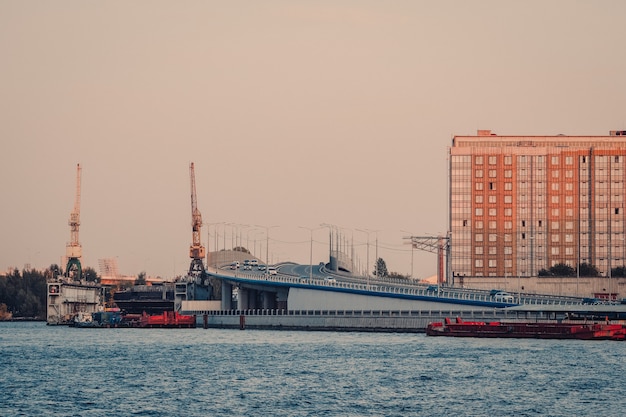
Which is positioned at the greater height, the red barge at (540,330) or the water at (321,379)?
the red barge at (540,330)

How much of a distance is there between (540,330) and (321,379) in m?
62.0

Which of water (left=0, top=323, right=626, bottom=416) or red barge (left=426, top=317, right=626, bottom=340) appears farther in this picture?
red barge (left=426, top=317, right=626, bottom=340)

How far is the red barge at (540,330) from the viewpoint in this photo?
156 metres

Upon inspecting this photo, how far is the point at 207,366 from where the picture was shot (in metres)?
120

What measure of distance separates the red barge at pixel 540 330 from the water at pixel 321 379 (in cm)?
398

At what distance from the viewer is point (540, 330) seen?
159125 millimetres

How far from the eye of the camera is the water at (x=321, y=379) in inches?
3324

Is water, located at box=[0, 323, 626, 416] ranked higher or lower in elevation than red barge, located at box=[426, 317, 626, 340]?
lower

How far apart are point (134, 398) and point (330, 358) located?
41.1 metres

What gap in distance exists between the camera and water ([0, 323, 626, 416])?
277ft

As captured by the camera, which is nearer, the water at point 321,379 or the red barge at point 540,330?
the water at point 321,379

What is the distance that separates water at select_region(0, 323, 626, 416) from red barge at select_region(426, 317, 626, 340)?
3.98 metres

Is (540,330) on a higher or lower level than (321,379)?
higher

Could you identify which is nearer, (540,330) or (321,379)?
(321,379)
